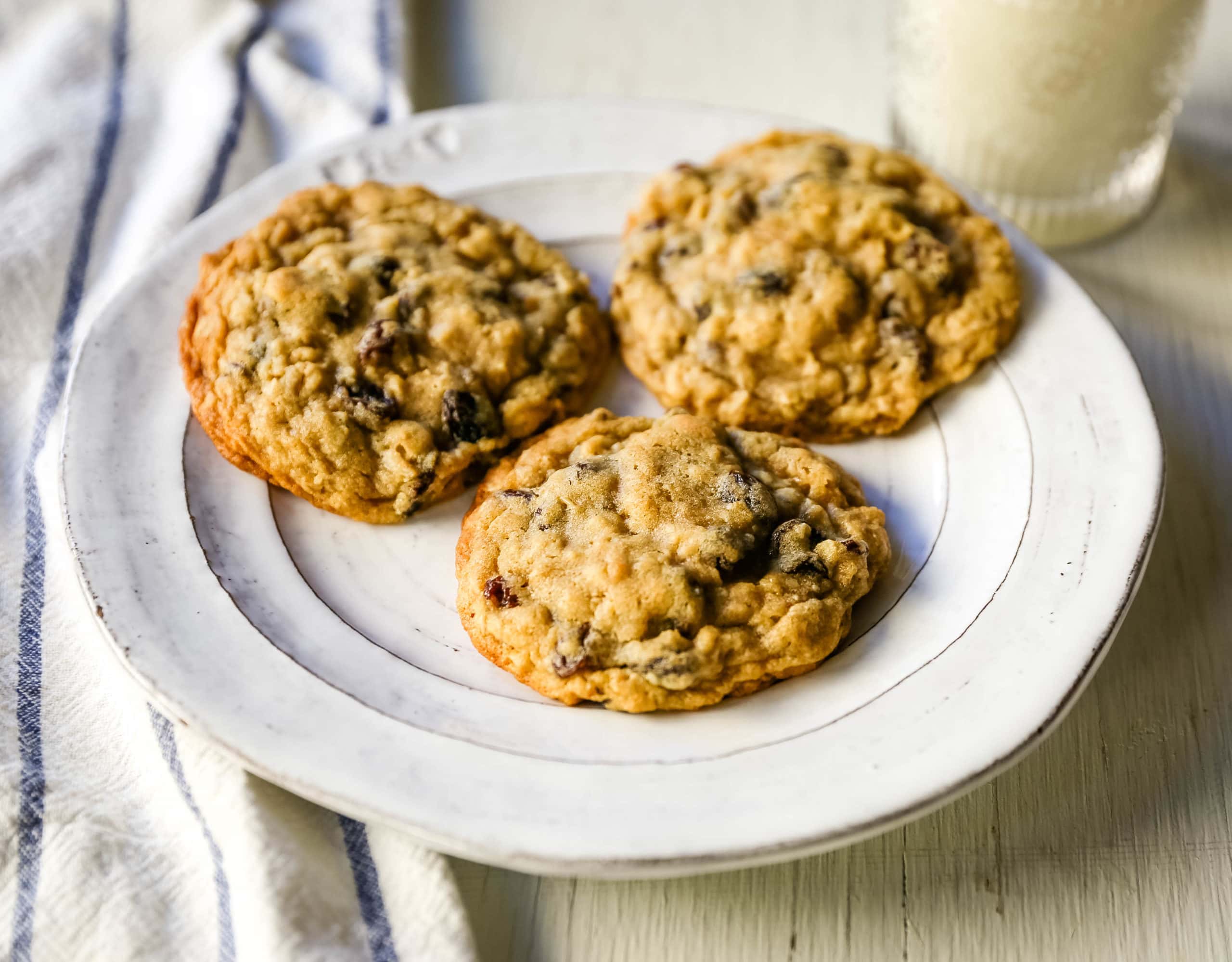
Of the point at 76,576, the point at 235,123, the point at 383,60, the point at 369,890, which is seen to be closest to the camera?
the point at 369,890

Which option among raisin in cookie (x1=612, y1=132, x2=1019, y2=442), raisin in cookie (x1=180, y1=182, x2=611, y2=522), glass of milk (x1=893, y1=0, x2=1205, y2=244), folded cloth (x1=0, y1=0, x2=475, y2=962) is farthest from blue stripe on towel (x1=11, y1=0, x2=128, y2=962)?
glass of milk (x1=893, y1=0, x2=1205, y2=244)

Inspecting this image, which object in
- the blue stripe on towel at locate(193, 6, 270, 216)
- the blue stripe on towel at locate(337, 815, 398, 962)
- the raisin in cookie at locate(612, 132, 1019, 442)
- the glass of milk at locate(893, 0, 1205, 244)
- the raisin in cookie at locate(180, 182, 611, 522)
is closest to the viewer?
the blue stripe on towel at locate(337, 815, 398, 962)

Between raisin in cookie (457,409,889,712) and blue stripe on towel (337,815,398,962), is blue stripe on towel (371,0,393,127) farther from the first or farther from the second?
blue stripe on towel (337,815,398,962)

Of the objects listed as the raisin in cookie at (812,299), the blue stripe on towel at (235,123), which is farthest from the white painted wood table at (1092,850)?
the blue stripe on towel at (235,123)

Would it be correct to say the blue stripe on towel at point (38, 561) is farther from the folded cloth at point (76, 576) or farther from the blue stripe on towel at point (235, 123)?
the blue stripe on towel at point (235, 123)

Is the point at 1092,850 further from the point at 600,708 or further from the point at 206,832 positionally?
the point at 206,832

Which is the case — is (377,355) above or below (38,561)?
above

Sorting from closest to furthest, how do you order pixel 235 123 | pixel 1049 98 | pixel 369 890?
pixel 369 890, pixel 1049 98, pixel 235 123

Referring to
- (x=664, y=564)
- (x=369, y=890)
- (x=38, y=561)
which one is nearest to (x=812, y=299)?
(x=664, y=564)
